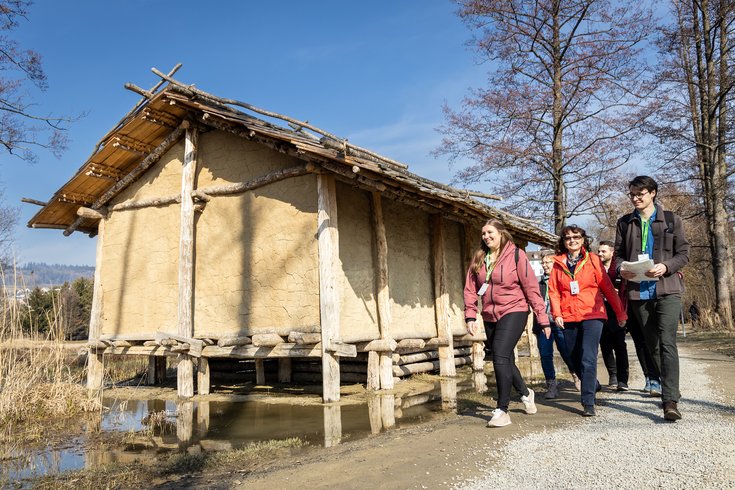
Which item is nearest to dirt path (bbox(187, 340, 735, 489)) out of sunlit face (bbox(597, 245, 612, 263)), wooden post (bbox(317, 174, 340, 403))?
sunlit face (bbox(597, 245, 612, 263))

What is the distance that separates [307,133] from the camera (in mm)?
8727

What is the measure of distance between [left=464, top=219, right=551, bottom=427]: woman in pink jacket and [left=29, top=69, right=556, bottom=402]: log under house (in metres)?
1.98

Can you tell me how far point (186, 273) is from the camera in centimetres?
870

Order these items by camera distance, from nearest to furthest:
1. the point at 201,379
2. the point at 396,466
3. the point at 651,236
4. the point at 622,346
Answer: the point at 396,466 → the point at 651,236 → the point at 622,346 → the point at 201,379

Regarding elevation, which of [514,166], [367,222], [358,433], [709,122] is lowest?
[358,433]

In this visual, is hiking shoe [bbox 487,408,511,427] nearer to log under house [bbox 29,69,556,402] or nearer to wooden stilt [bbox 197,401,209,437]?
log under house [bbox 29,69,556,402]

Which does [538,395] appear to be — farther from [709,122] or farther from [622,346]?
[709,122]

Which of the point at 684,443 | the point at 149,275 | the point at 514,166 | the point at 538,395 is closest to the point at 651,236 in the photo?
the point at 684,443

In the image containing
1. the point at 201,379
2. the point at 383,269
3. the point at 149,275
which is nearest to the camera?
the point at 383,269

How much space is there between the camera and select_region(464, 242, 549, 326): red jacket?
189 inches

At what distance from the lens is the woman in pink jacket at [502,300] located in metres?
4.75

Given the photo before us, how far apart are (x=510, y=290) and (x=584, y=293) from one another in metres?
0.99

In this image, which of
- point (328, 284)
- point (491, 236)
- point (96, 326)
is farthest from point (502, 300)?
point (96, 326)

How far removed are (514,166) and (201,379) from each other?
36.8ft
